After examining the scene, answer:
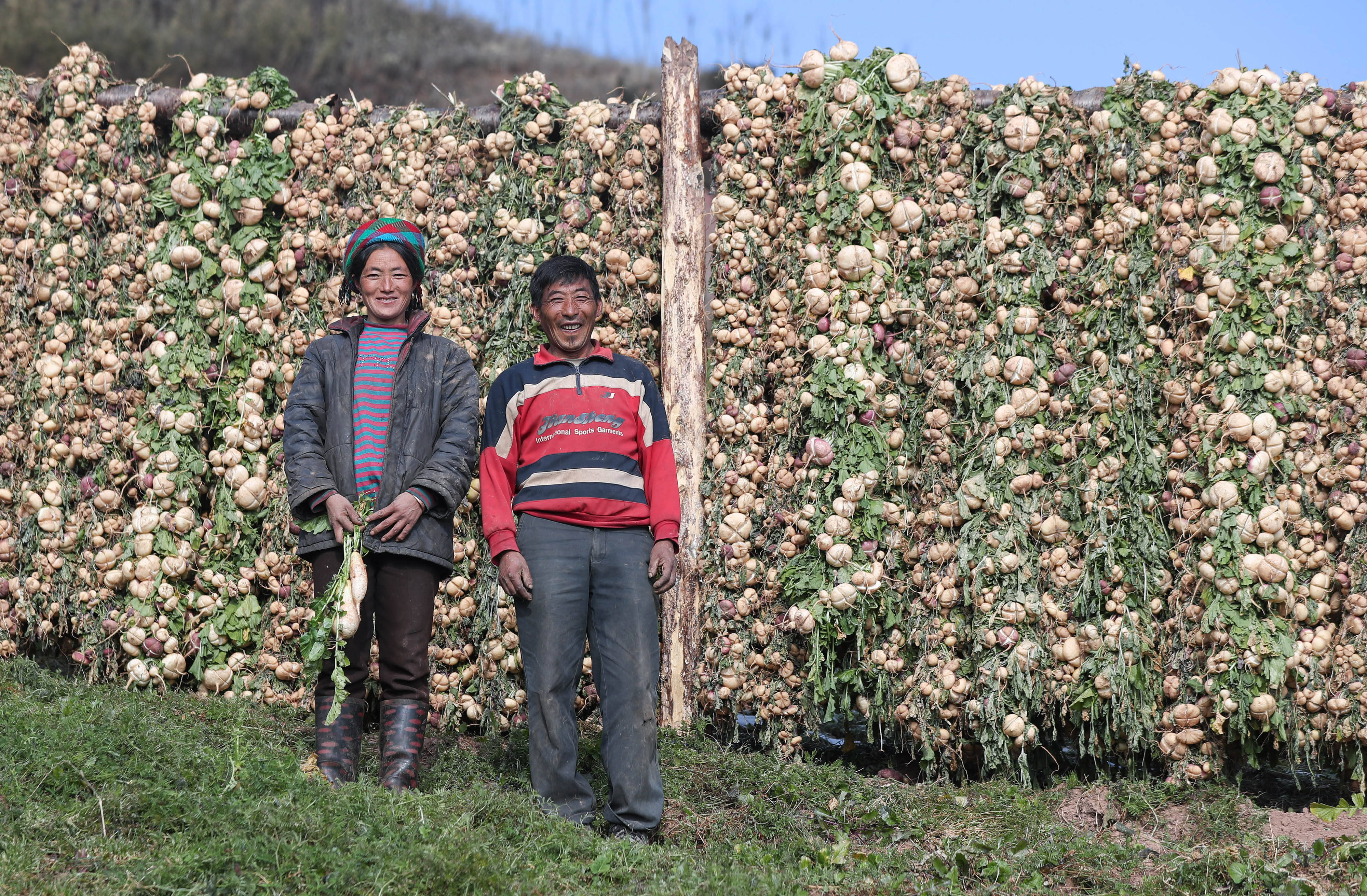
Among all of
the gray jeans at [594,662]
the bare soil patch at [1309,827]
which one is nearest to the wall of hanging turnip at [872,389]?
the bare soil patch at [1309,827]

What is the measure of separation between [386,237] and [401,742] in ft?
5.08

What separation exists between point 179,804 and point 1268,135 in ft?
12.6

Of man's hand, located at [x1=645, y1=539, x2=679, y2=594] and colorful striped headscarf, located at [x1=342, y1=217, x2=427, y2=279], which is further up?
colorful striped headscarf, located at [x1=342, y1=217, x2=427, y2=279]

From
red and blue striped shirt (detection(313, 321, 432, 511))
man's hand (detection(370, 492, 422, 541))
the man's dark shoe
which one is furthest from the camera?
red and blue striped shirt (detection(313, 321, 432, 511))

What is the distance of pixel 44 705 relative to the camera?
360 centimetres

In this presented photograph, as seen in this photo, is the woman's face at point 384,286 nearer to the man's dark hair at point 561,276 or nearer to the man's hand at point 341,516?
the man's dark hair at point 561,276

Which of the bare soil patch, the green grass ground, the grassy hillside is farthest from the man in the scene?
the grassy hillside

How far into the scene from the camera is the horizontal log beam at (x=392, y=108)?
13.0 ft

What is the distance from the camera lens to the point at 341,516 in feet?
10.7

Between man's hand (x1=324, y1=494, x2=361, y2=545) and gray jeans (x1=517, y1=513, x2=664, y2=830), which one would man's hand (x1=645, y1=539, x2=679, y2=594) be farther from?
man's hand (x1=324, y1=494, x2=361, y2=545)

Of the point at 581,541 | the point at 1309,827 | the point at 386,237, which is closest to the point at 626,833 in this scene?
the point at 581,541

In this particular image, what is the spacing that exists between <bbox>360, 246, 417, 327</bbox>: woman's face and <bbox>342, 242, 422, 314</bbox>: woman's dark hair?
0.02 meters

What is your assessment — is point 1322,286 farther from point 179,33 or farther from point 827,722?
point 179,33

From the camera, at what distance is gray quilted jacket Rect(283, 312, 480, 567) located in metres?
3.33
